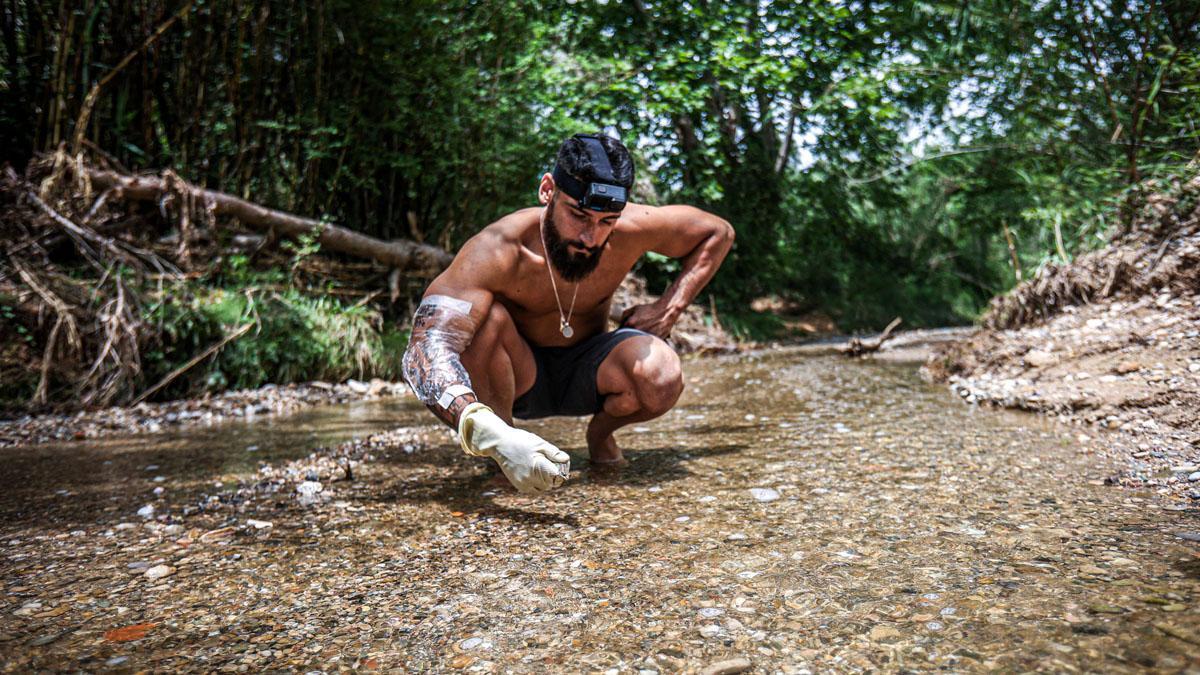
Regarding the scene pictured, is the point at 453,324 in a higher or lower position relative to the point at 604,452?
higher

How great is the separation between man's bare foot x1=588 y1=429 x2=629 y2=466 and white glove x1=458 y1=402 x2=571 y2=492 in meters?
0.86

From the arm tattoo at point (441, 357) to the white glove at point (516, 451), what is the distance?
99 mm

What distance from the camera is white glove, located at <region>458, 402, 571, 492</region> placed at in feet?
6.02

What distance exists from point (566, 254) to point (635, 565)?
4.03ft

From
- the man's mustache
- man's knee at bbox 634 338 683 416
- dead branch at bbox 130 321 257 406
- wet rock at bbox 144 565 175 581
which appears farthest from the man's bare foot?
dead branch at bbox 130 321 257 406

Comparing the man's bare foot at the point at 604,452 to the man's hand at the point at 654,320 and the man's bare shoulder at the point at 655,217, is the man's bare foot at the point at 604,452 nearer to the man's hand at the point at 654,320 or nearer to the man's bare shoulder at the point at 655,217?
the man's hand at the point at 654,320

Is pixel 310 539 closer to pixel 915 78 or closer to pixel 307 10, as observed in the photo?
pixel 307 10

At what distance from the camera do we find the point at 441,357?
2217 millimetres

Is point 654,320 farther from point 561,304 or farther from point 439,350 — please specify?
point 439,350

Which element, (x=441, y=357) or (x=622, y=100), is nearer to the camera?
(x=441, y=357)

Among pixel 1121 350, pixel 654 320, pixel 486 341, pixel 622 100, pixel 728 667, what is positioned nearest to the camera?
pixel 728 667

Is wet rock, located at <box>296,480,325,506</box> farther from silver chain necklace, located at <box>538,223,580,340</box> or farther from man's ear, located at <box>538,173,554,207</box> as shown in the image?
man's ear, located at <box>538,173,554,207</box>

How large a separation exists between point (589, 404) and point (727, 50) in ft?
21.3

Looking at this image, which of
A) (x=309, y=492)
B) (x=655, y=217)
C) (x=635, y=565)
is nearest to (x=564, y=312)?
(x=655, y=217)
